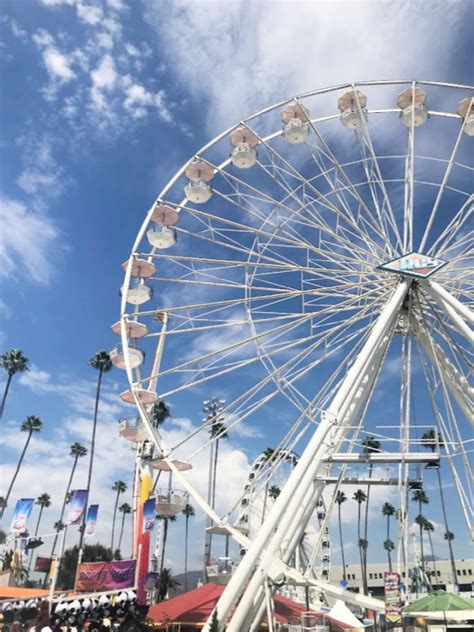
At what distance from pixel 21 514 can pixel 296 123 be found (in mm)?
21736

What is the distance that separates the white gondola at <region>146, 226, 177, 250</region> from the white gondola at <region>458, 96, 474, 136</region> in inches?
447

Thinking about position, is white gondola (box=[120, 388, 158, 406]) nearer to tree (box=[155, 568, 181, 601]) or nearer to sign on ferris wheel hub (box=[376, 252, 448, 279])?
sign on ferris wheel hub (box=[376, 252, 448, 279])

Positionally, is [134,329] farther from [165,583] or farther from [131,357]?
[165,583]

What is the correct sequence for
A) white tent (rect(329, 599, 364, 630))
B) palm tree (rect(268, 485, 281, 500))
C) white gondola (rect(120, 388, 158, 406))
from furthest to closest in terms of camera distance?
palm tree (rect(268, 485, 281, 500)) < white tent (rect(329, 599, 364, 630)) < white gondola (rect(120, 388, 158, 406))

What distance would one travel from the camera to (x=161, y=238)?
20484mm

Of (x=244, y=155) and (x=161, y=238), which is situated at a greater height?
(x=244, y=155)

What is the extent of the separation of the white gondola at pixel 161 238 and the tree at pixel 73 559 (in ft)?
173

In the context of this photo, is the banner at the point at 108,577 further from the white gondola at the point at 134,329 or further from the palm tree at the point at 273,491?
the palm tree at the point at 273,491

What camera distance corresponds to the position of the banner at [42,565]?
1062 inches

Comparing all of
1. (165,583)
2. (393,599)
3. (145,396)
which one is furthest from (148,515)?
(165,583)

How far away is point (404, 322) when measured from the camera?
19.1 m

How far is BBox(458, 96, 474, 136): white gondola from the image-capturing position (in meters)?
19.4

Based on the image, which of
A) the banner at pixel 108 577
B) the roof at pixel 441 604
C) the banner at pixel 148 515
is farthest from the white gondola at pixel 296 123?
the banner at pixel 108 577

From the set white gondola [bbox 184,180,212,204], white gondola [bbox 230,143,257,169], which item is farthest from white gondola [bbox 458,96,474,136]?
white gondola [bbox 184,180,212,204]
